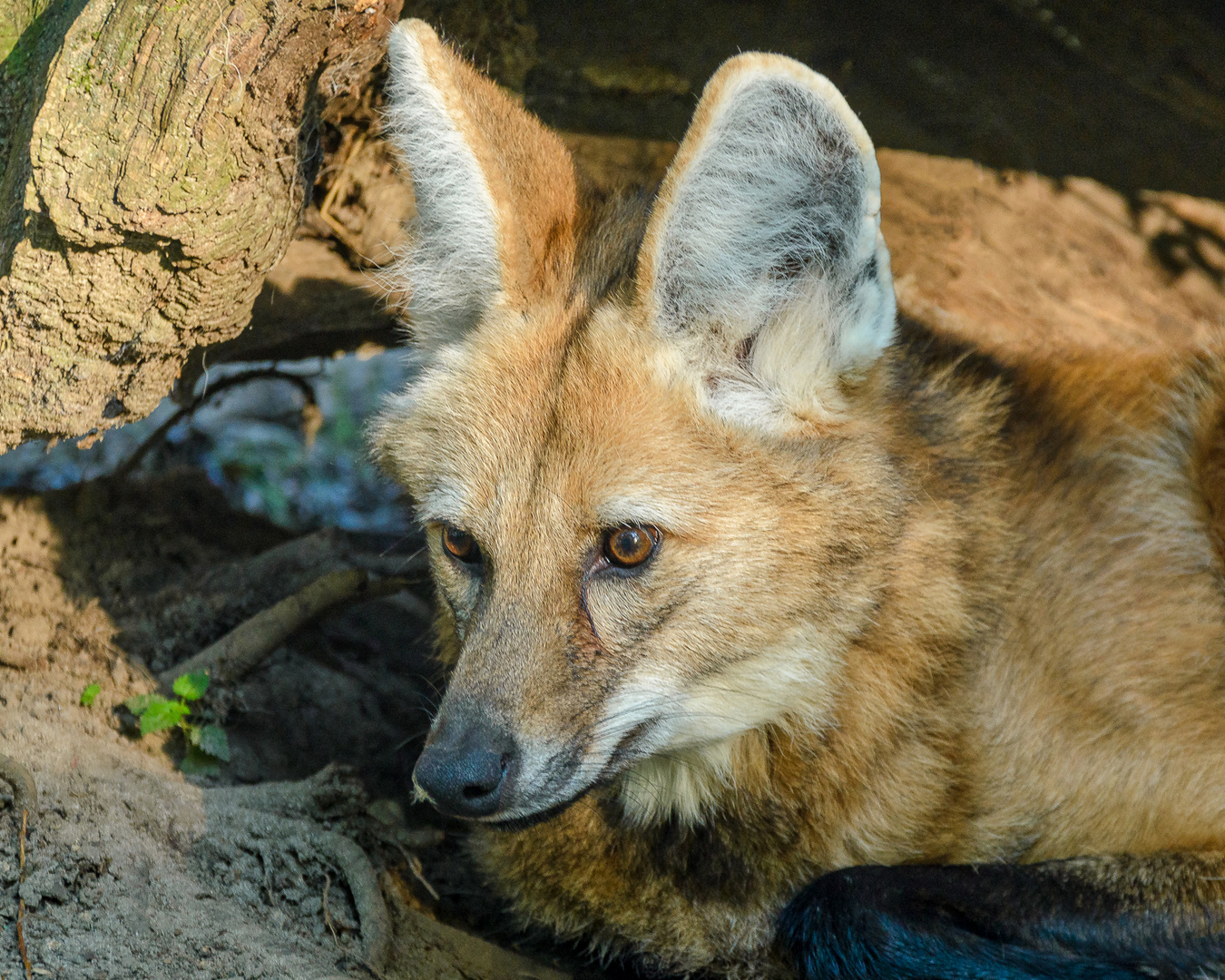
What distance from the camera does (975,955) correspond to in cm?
236

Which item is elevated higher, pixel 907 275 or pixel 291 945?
pixel 907 275

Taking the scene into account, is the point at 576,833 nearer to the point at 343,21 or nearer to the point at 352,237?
the point at 343,21

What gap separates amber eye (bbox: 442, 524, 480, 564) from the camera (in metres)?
2.57

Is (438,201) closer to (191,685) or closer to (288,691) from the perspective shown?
(191,685)

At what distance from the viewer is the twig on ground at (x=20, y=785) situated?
247 cm

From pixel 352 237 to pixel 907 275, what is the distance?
2.38m

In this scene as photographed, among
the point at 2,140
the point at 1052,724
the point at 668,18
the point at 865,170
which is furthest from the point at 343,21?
the point at 1052,724

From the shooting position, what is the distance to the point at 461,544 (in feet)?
8.53

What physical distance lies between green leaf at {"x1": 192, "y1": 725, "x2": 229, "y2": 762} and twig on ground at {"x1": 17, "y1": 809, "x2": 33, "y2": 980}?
2.65ft

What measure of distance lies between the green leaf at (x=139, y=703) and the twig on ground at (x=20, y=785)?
0.63 m

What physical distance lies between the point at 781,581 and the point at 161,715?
1.99 metres

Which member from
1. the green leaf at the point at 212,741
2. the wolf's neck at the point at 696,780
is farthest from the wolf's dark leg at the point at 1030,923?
the green leaf at the point at 212,741

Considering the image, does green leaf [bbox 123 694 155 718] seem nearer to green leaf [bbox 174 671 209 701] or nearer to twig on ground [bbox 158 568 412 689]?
green leaf [bbox 174 671 209 701]

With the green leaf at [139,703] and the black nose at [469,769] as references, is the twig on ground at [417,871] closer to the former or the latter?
the green leaf at [139,703]
